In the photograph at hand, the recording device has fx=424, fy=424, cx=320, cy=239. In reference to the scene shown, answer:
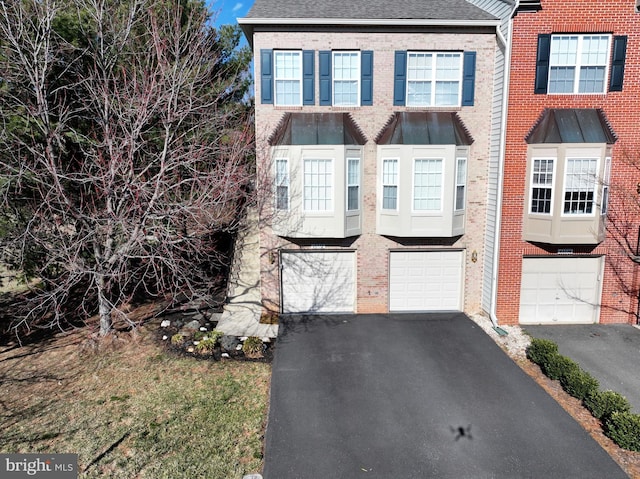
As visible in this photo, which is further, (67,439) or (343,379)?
(343,379)

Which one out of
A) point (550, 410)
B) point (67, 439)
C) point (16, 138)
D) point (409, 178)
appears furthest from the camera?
point (409, 178)

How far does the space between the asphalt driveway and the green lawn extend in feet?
2.42

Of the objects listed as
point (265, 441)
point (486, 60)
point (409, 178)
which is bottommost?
point (265, 441)

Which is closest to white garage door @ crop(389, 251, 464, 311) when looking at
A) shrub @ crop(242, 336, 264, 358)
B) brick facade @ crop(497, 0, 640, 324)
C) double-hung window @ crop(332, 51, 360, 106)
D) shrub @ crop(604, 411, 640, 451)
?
brick facade @ crop(497, 0, 640, 324)

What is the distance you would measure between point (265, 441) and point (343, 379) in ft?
9.23

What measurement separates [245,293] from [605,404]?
36.3 ft

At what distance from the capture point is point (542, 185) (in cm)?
1284

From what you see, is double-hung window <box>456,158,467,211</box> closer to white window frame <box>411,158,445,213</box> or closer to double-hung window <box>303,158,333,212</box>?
white window frame <box>411,158,445,213</box>

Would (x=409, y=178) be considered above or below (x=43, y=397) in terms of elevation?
above

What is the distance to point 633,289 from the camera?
13.5 m

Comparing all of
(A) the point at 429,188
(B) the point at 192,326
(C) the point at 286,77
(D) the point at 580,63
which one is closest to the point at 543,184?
(A) the point at 429,188

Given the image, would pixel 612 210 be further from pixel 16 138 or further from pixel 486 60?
pixel 16 138

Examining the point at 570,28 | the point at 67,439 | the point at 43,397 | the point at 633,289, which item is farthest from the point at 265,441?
the point at 570,28

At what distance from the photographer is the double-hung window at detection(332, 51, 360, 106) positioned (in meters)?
13.1
